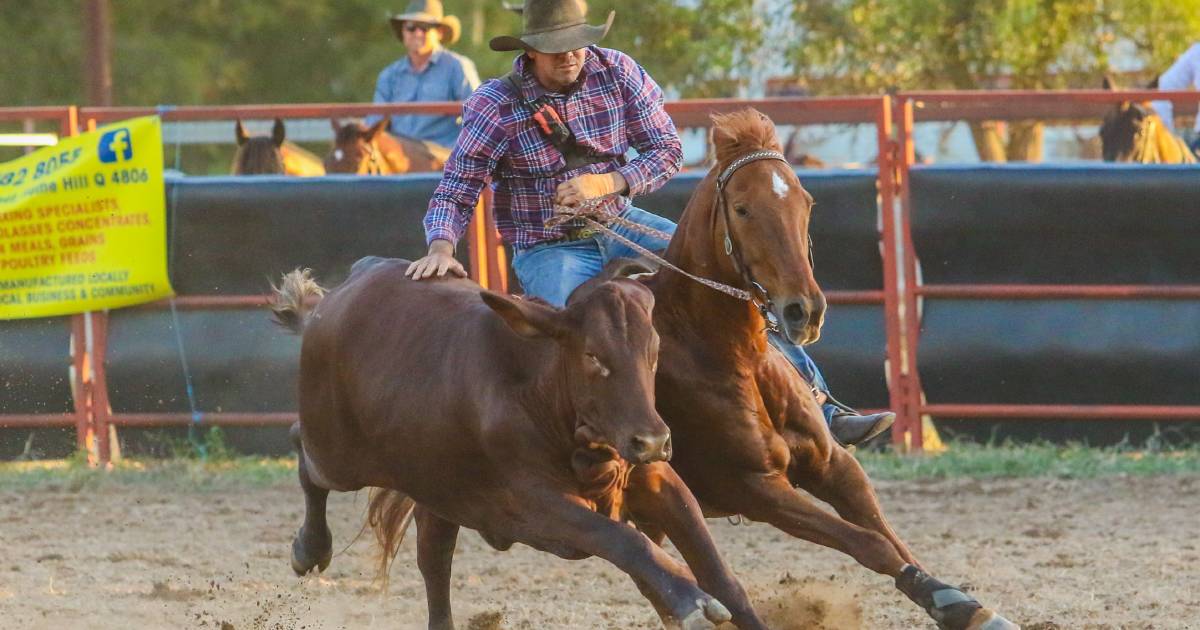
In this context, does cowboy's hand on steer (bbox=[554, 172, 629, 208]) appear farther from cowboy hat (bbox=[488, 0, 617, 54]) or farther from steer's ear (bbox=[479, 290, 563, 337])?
steer's ear (bbox=[479, 290, 563, 337])

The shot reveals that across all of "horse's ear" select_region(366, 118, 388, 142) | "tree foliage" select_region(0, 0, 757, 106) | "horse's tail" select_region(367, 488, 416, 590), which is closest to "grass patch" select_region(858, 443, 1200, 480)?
"horse's tail" select_region(367, 488, 416, 590)

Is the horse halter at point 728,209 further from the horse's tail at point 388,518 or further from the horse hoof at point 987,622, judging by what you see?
the horse's tail at point 388,518

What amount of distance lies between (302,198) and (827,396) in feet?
13.4

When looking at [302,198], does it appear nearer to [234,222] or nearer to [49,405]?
[234,222]

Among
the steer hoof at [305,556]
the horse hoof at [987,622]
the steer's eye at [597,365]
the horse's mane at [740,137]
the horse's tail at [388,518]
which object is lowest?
the steer hoof at [305,556]

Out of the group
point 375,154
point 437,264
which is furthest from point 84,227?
point 437,264

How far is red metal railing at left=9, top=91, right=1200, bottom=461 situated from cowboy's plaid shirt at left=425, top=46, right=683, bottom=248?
281cm

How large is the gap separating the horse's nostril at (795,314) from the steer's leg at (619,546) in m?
0.64

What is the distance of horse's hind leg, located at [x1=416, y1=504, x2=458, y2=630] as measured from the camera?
567 centimetres

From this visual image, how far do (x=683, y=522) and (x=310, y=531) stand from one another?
6.01 ft

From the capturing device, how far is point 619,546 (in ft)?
14.2

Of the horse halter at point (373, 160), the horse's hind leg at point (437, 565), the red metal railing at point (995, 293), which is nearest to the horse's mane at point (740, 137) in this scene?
the horse's hind leg at point (437, 565)

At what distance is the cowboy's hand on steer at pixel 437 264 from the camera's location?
517 centimetres

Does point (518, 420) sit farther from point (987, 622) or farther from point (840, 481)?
point (987, 622)
